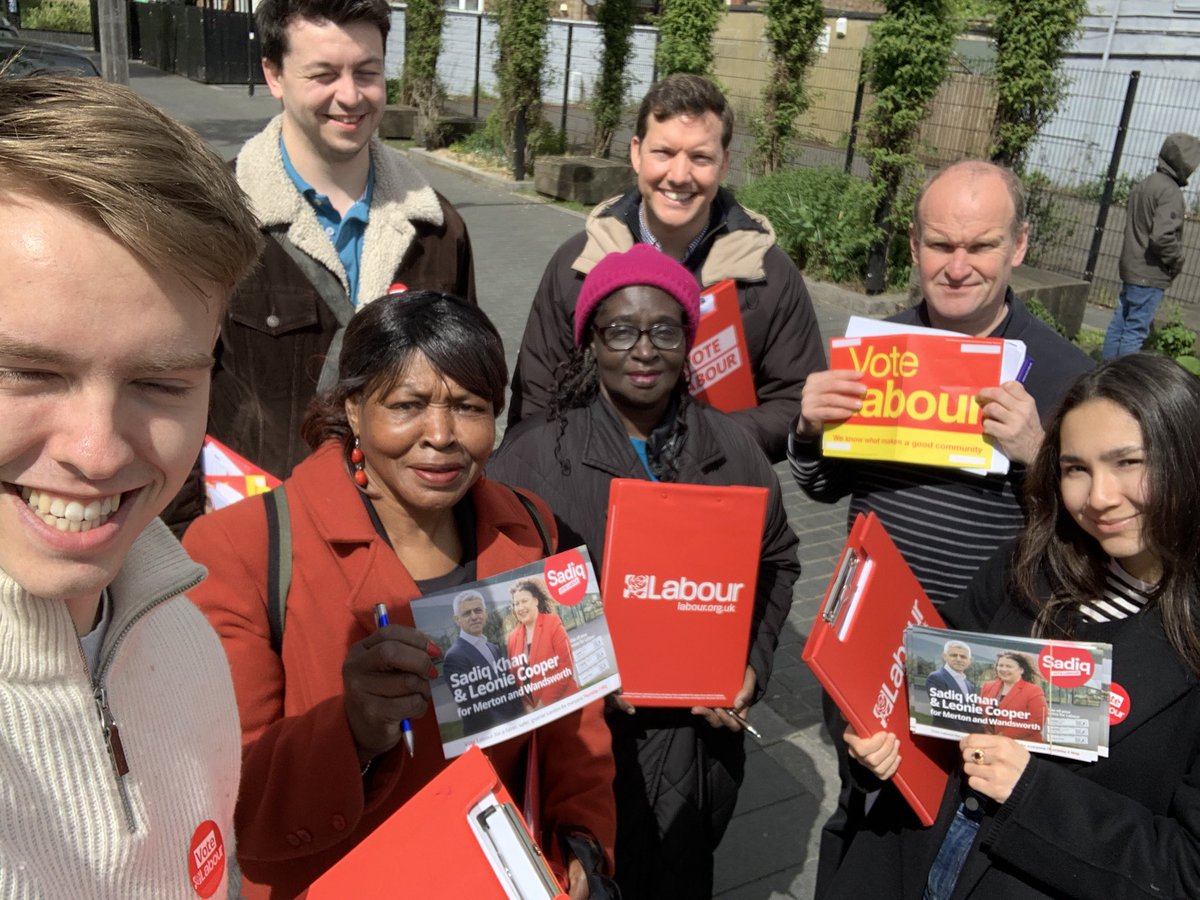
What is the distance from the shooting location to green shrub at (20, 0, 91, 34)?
39.7m

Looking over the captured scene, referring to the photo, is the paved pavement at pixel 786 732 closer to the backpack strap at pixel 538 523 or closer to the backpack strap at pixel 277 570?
the backpack strap at pixel 277 570

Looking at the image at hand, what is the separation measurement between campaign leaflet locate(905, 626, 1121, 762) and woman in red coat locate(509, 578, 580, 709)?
0.75 metres

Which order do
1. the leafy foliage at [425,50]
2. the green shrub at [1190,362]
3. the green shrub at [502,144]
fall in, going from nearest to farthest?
the green shrub at [1190,362], the green shrub at [502,144], the leafy foliage at [425,50]

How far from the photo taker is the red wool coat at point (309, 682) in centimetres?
178

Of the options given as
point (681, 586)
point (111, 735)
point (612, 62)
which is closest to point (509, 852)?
point (111, 735)

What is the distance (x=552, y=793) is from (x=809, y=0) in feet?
42.3

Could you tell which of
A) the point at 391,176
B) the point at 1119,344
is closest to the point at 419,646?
the point at 391,176

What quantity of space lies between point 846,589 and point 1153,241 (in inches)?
373

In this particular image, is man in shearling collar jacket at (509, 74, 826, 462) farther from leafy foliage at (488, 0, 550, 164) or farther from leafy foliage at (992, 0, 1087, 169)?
leafy foliage at (488, 0, 550, 164)

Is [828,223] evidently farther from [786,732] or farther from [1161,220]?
[786,732]

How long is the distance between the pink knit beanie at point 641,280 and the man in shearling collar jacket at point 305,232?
401mm

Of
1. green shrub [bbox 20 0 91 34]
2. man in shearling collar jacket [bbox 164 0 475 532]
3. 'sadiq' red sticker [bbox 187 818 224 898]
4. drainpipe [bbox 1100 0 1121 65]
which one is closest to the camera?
'sadiq' red sticker [bbox 187 818 224 898]

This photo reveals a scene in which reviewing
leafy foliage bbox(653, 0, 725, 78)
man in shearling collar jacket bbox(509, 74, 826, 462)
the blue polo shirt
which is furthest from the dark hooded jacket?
the blue polo shirt

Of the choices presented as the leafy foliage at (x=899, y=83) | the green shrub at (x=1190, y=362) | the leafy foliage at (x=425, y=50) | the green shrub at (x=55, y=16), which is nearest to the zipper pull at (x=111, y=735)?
the green shrub at (x=1190, y=362)
